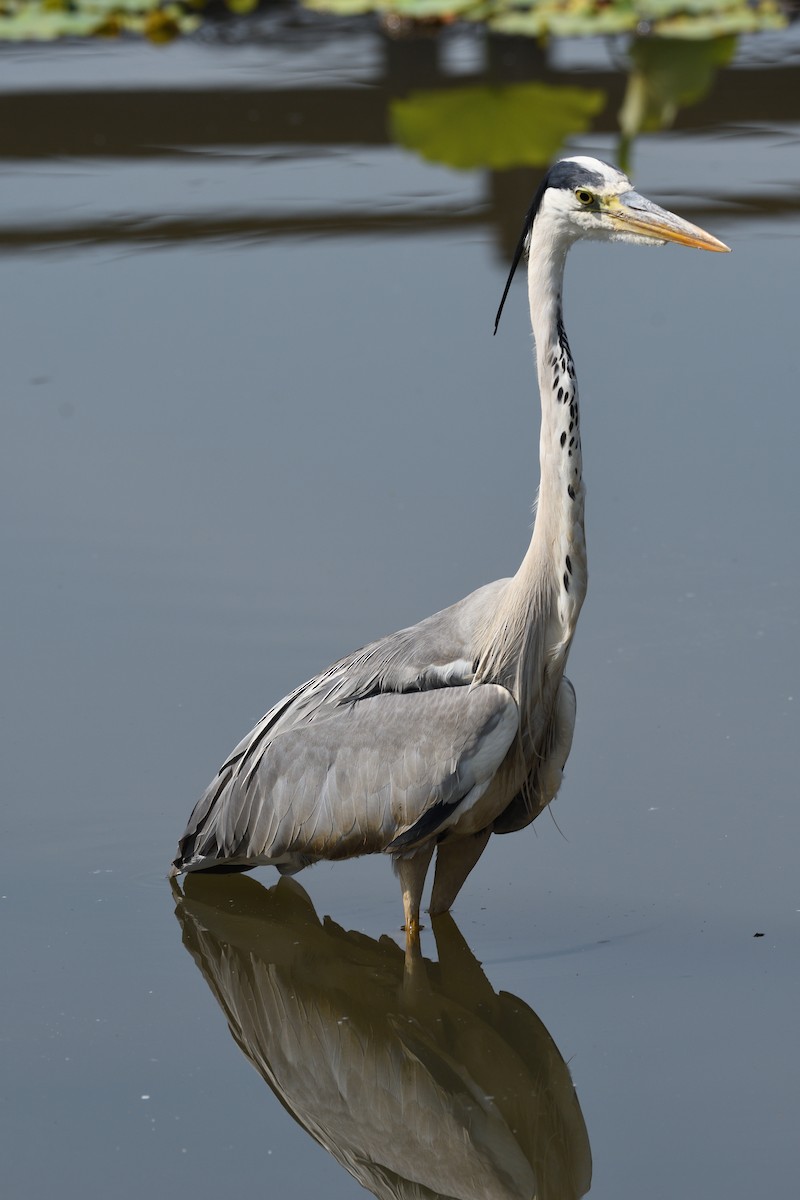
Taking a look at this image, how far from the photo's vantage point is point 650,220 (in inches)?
160

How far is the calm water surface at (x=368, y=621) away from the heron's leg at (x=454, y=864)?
59 mm

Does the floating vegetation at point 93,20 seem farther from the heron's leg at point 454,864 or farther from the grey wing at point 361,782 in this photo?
the heron's leg at point 454,864

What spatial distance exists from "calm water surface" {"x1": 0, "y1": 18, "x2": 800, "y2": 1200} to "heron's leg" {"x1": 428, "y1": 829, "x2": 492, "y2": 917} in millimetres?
59

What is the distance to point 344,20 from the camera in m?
12.2

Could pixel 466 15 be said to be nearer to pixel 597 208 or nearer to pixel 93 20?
pixel 93 20

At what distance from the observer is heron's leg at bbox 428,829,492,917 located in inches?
180

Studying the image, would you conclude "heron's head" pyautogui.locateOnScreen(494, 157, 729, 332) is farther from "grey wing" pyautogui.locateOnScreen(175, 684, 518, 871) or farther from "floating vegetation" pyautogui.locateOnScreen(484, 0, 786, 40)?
"floating vegetation" pyautogui.locateOnScreen(484, 0, 786, 40)

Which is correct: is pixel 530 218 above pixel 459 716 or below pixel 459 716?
above

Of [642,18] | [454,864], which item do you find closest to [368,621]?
[454,864]

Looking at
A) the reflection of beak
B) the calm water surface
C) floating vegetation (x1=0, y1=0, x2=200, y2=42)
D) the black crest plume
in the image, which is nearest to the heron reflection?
the calm water surface

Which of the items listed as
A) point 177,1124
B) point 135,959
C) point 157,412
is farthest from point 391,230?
point 177,1124

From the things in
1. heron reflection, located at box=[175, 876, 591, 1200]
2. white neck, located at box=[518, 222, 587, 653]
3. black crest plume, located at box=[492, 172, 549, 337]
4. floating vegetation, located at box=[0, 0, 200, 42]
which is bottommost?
heron reflection, located at box=[175, 876, 591, 1200]

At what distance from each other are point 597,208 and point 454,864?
178 cm

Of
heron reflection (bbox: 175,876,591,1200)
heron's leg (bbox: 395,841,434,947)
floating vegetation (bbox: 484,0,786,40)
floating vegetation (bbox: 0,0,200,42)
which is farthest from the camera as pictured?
floating vegetation (bbox: 0,0,200,42)
